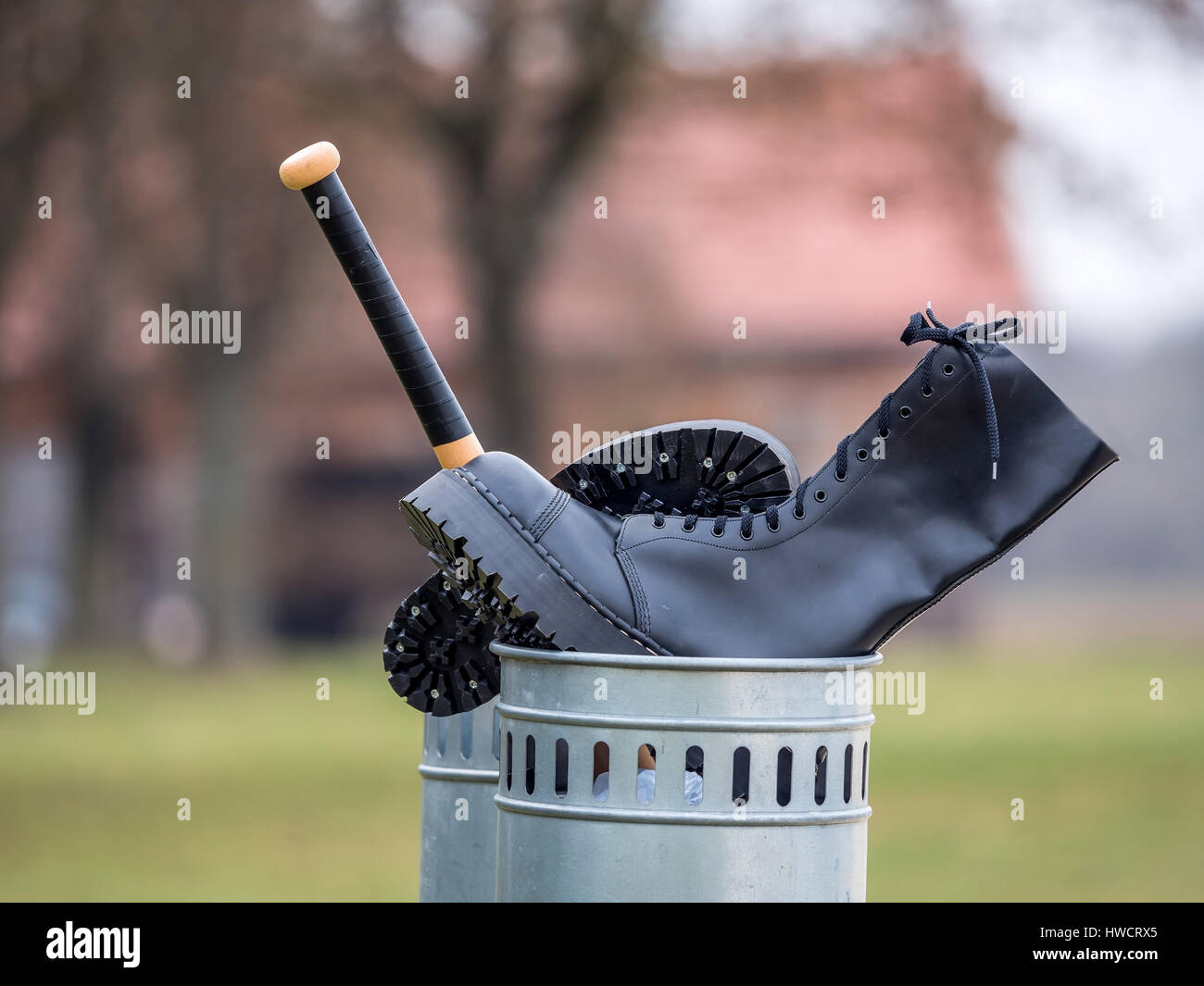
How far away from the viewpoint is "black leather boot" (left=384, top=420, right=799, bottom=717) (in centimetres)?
222

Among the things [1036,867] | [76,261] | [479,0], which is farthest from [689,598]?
[76,261]

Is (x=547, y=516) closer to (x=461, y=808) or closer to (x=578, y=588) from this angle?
(x=578, y=588)

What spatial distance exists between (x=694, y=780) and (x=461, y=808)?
0.67 metres

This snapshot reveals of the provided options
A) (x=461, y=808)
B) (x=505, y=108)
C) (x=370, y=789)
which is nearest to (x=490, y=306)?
(x=505, y=108)

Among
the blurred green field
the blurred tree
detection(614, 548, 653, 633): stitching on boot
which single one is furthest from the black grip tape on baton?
the blurred tree

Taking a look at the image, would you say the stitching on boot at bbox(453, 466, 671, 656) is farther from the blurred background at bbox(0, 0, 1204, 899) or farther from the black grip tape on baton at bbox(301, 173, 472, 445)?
the blurred background at bbox(0, 0, 1204, 899)

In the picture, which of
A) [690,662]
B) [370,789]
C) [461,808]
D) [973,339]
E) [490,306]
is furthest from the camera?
[490,306]

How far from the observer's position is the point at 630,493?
7.42ft

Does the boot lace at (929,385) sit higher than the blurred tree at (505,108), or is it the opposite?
the blurred tree at (505,108)

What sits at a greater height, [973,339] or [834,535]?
[973,339]

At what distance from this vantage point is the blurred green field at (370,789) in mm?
6379

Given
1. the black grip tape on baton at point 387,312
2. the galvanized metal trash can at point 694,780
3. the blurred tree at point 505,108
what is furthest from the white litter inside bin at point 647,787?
the blurred tree at point 505,108

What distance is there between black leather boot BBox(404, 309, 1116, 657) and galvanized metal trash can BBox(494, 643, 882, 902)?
80mm

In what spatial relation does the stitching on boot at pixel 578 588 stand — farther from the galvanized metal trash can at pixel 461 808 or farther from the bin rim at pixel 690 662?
the galvanized metal trash can at pixel 461 808
